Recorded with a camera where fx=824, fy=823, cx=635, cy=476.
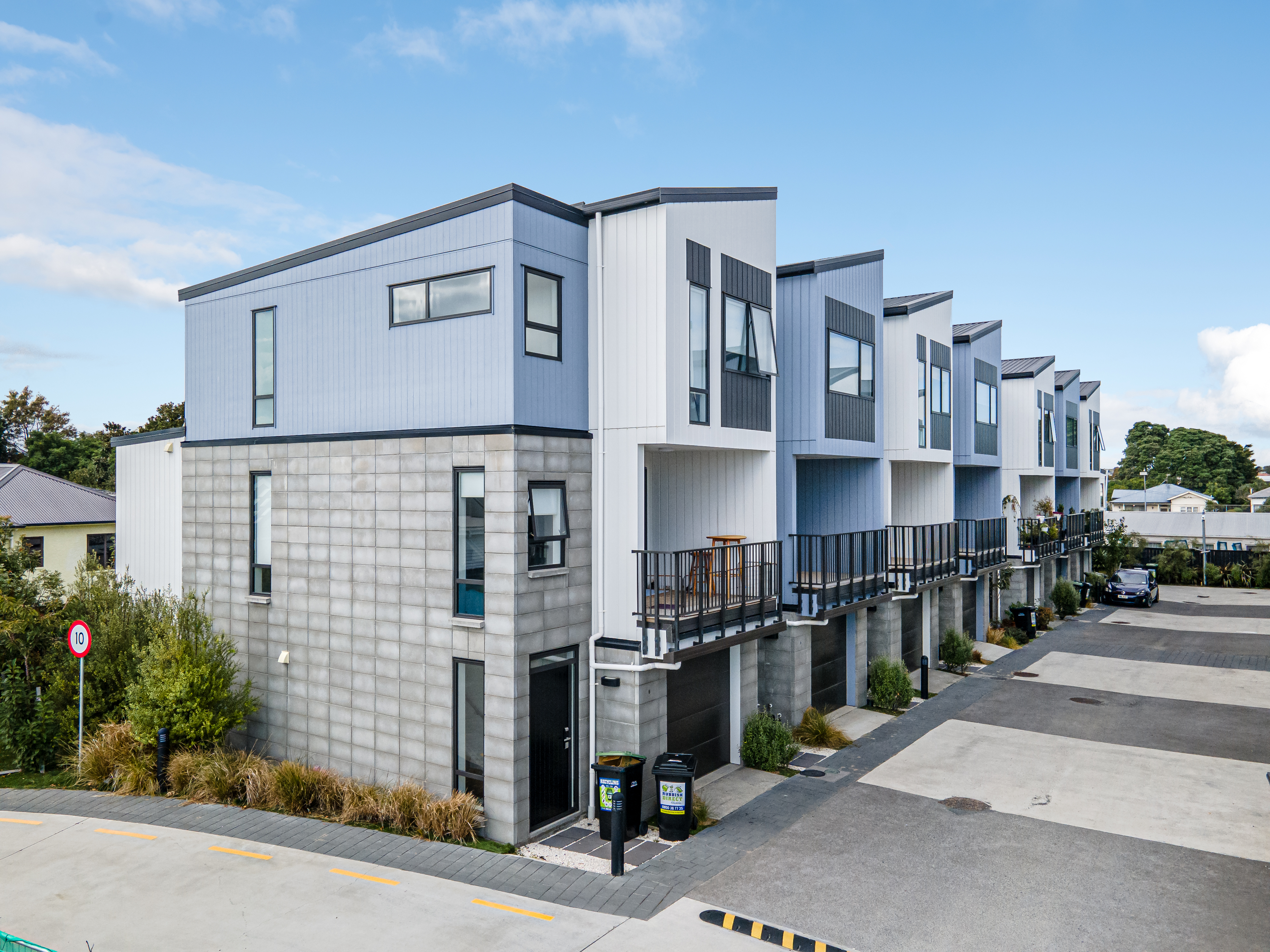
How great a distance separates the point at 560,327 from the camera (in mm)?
11414

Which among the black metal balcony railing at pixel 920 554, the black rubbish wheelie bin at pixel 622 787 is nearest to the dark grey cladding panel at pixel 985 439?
the black metal balcony railing at pixel 920 554

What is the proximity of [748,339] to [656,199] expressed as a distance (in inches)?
120

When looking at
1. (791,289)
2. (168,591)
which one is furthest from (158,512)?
(791,289)

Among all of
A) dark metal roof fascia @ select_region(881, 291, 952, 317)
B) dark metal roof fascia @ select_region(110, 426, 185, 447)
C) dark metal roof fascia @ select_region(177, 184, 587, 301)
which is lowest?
dark metal roof fascia @ select_region(110, 426, 185, 447)

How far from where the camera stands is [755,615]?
516 inches

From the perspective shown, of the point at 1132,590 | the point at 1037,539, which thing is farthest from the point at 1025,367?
the point at 1132,590

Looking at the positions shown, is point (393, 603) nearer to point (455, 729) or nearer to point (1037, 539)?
point (455, 729)

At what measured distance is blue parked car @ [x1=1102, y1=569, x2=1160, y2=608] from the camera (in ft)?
110

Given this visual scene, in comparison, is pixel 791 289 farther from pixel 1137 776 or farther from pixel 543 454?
pixel 1137 776

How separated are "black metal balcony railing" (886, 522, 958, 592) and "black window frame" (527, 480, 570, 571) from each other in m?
8.95

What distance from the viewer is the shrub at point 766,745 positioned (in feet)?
44.6

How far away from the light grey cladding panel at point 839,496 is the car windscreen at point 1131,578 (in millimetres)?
22338

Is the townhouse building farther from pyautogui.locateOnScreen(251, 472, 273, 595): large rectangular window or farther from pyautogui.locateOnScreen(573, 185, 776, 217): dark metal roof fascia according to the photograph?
pyautogui.locateOnScreen(251, 472, 273, 595): large rectangular window

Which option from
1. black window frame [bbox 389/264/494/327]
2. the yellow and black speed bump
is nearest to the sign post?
black window frame [bbox 389/264/494/327]
